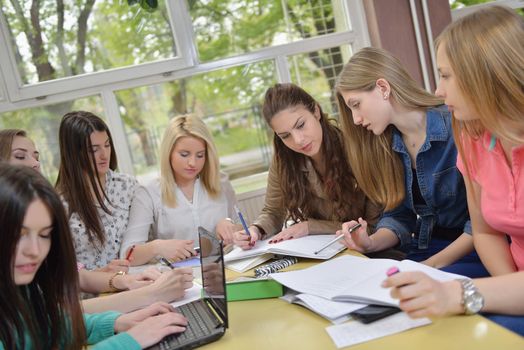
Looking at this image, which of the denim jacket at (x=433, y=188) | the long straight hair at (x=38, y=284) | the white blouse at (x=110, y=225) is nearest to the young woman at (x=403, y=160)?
the denim jacket at (x=433, y=188)

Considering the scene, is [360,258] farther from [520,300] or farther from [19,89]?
[19,89]

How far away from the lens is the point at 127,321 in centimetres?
134

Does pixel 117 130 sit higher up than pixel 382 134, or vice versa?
pixel 117 130

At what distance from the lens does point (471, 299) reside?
106cm

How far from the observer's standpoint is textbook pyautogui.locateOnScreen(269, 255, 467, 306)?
116 cm

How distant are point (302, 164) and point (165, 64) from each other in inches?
56.8

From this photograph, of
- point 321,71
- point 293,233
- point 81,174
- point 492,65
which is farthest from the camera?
point 321,71

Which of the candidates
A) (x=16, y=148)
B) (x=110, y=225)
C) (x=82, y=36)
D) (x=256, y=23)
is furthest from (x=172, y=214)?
(x=256, y=23)

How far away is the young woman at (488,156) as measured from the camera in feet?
3.44

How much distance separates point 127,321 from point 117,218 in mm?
1032

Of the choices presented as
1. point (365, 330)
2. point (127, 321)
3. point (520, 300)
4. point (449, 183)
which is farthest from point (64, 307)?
point (449, 183)

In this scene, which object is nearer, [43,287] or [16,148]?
[43,287]

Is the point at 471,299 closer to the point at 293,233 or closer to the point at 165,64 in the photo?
the point at 293,233

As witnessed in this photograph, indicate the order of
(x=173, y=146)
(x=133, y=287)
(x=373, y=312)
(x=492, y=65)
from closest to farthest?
(x=373, y=312) → (x=492, y=65) → (x=133, y=287) → (x=173, y=146)
